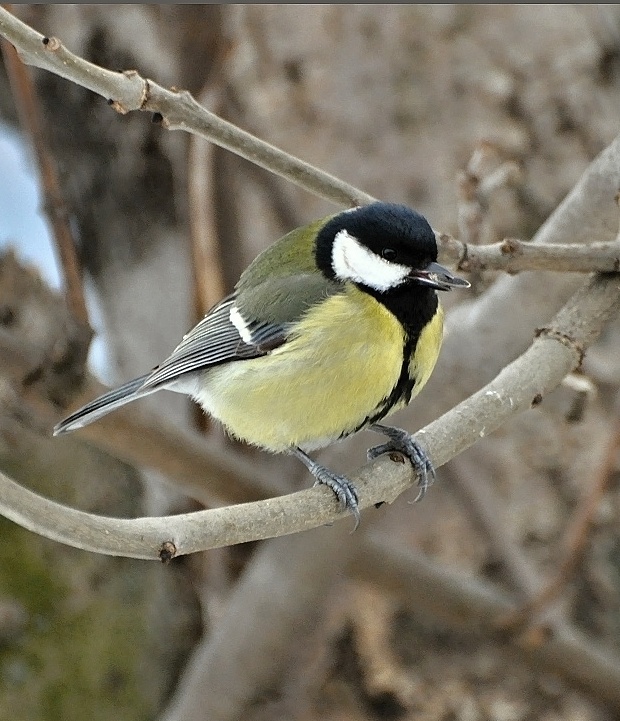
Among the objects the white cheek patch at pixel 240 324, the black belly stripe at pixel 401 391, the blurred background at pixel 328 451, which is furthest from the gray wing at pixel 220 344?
the blurred background at pixel 328 451

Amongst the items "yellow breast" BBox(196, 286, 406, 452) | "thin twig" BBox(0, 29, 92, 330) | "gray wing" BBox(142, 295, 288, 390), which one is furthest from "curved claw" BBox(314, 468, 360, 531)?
"thin twig" BBox(0, 29, 92, 330)

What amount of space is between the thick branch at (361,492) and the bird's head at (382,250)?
11cm

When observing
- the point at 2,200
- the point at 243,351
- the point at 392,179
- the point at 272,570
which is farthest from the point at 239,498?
the point at 2,200

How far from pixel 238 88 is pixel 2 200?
1.65 feet

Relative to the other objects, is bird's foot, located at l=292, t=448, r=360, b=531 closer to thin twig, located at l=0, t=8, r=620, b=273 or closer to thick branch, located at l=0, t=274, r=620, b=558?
thick branch, located at l=0, t=274, r=620, b=558

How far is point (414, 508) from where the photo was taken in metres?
1.46

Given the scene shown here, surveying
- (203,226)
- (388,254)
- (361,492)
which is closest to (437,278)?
(388,254)

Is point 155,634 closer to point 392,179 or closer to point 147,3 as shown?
point 392,179

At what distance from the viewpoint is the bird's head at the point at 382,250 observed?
0.90 metres

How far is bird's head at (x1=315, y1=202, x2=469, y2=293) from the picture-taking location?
2.97 ft

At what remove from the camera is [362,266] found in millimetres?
999

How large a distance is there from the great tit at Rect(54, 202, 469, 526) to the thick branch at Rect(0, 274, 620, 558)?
64mm

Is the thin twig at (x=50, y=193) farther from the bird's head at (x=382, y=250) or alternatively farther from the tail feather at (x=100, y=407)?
the bird's head at (x=382, y=250)

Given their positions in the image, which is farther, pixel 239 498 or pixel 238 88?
pixel 238 88
